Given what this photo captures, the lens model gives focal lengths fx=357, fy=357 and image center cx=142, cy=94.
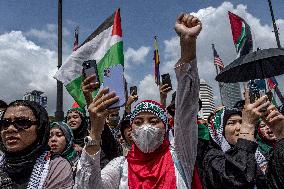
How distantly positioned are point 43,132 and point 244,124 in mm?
1551

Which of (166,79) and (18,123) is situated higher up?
(166,79)

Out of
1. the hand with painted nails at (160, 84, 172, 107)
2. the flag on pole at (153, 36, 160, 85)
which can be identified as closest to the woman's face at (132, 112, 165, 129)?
the hand with painted nails at (160, 84, 172, 107)

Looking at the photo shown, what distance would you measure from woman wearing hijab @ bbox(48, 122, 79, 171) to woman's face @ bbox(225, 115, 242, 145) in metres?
1.66

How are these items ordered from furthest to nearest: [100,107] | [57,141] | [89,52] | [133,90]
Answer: [133,90], [57,141], [89,52], [100,107]

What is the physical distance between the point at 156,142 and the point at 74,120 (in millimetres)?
2264

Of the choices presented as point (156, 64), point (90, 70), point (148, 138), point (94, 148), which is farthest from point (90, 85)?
point (156, 64)

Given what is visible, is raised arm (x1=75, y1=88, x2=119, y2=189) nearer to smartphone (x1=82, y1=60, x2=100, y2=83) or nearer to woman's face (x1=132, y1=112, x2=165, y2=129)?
smartphone (x1=82, y1=60, x2=100, y2=83)

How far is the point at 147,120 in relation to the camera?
113 inches

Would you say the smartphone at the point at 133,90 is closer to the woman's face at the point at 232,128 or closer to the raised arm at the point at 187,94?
the woman's face at the point at 232,128

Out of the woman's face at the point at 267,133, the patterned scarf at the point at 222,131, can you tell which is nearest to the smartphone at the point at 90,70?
the patterned scarf at the point at 222,131

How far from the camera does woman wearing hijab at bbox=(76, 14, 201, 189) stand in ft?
7.16

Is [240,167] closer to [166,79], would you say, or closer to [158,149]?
[158,149]

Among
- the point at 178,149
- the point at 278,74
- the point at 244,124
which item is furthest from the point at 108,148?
the point at 278,74

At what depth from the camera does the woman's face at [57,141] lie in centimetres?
389
